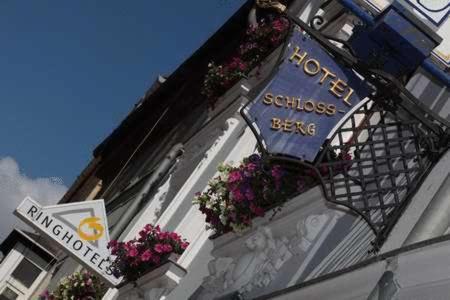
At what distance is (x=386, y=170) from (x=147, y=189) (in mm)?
8516

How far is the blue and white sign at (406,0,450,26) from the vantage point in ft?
17.9

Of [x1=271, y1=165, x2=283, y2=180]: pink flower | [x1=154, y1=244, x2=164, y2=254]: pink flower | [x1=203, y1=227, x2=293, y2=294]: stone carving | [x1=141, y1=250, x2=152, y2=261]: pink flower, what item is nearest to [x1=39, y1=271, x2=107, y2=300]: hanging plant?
[x1=141, y1=250, x2=152, y2=261]: pink flower

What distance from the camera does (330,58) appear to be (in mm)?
5309

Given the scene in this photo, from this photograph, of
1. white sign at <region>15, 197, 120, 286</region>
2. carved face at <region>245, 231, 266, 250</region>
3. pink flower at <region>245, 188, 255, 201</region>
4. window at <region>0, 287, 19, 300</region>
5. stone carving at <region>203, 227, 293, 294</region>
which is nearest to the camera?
stone carving at <region>203, 227, 293, 294</region>

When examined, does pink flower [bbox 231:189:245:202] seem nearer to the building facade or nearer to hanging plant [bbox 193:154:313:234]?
hanging plant [bbox 193:154:313:234]

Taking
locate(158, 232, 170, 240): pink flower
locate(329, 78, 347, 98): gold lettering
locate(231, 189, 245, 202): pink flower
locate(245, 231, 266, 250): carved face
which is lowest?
locate(158, 232, 170, 240): pink flower

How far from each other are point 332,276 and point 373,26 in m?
1.84

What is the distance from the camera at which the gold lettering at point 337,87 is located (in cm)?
525

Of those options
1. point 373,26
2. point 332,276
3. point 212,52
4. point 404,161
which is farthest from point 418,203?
point 212,52

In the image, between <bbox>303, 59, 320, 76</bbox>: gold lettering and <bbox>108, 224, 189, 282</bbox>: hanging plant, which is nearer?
<bbox>303, 59, 320, 76</bbox>: gold lettering

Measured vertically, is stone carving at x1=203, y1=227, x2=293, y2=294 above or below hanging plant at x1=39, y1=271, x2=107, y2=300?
above

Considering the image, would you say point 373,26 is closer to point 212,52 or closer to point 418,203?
point 418,203

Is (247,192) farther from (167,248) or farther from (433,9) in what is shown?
(433,9)

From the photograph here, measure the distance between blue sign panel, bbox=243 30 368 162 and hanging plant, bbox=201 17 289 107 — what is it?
13.8 feet
